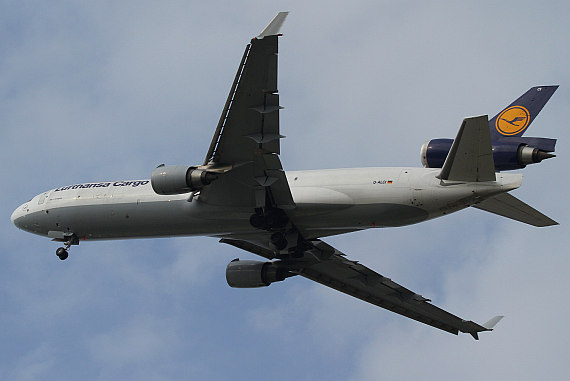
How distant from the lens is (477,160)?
105 ft

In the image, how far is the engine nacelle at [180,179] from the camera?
1316 inches

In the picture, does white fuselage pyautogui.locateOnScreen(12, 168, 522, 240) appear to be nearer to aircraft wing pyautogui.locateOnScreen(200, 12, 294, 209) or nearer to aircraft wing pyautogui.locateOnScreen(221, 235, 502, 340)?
aircraft wing pyautogui.locateOnScreen(200, 12, 294, 209)

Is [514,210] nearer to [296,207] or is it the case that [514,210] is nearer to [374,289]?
[296,207]

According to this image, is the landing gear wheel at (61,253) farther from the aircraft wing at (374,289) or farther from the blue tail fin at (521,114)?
the blue tail fin at (521,114)

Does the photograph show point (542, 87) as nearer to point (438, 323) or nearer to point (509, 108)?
point (509, 108)

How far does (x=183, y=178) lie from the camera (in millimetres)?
33406

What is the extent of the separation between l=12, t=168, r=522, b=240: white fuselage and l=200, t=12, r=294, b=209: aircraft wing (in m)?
0.74

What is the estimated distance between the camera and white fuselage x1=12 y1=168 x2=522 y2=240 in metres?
33.7

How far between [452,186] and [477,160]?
1494 mm

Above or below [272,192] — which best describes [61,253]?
below

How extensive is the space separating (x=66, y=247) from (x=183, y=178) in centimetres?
784

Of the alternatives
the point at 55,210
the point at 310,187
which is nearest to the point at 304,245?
the point at 310,187

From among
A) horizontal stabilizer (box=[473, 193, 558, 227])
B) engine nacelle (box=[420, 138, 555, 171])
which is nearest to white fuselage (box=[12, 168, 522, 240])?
engine nacelle (box=[420, 138, 555, 171])

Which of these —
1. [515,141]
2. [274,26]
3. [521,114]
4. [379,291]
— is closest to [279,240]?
[379,291]
